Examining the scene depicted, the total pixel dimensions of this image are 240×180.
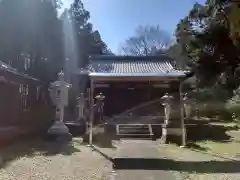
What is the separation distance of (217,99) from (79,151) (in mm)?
15186

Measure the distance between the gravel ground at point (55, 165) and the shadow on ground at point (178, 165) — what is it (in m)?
0.45

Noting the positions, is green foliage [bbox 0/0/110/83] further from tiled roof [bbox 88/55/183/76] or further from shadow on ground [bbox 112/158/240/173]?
shadow on ground [bbox 112/158/240/173]

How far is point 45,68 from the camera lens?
23234 millimetres

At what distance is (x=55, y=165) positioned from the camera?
8.76 meters

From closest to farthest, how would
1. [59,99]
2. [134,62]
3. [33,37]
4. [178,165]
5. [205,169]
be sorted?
1. [205,169]
2. [178,165]
3. [59,99]
4. [33,37]
5. [134,62]

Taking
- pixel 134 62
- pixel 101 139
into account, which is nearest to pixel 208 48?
pixel 134 62

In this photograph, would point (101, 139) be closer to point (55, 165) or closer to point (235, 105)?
point (55, 165)

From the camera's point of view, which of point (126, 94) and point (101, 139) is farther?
point (126, 94)

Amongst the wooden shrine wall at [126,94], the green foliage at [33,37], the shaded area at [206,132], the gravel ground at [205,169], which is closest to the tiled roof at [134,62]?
the wooden shrine wall at [126,94]

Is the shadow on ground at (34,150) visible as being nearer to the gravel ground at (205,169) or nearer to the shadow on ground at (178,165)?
the shadow on ground at (178,165)

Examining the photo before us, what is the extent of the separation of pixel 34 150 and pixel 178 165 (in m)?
5.06

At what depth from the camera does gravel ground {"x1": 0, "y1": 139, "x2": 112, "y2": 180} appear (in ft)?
24.4

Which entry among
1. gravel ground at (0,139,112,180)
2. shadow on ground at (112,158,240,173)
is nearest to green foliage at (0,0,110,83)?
gravel ground at (0,139,112,180)

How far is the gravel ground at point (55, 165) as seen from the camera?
7.43 m
